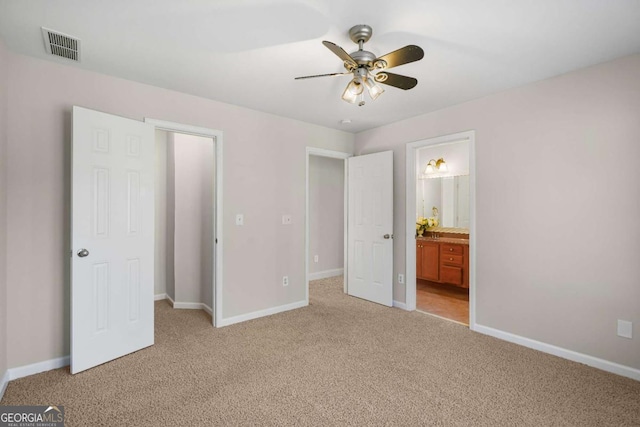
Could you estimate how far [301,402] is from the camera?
203 centimetres

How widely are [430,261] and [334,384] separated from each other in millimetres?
3257

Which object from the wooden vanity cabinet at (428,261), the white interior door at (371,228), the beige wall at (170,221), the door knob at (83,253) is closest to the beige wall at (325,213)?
the white interior door at (371,228)

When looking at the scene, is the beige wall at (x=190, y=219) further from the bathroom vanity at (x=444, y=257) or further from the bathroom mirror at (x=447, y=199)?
the bathroom mirror at (x=447, y=199)

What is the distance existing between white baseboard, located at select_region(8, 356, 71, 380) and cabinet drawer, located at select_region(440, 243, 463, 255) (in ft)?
15.0

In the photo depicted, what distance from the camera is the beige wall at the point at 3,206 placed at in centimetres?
214

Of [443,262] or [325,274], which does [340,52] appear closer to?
[443,262]

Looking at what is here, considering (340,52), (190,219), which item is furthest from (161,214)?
(340,52)

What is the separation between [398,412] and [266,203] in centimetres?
249

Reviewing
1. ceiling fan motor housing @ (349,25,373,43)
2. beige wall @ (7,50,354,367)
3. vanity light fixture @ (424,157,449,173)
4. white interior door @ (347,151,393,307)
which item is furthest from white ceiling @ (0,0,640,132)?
vanity light fixture @ (424,157,449,173)

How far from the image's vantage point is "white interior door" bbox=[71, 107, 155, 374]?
2.38m

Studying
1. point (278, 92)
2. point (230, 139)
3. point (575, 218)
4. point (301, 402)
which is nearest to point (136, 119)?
point (230, 139)

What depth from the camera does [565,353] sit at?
2.64 meters

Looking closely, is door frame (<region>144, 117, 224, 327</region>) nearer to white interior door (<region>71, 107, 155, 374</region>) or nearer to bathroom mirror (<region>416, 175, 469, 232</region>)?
white interior door (<region>71, 107, 155, 374</region>)

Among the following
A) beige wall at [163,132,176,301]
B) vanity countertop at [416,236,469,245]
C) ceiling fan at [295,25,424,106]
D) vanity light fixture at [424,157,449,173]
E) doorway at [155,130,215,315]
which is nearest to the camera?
ceiling fan at [295,25,424,106]
